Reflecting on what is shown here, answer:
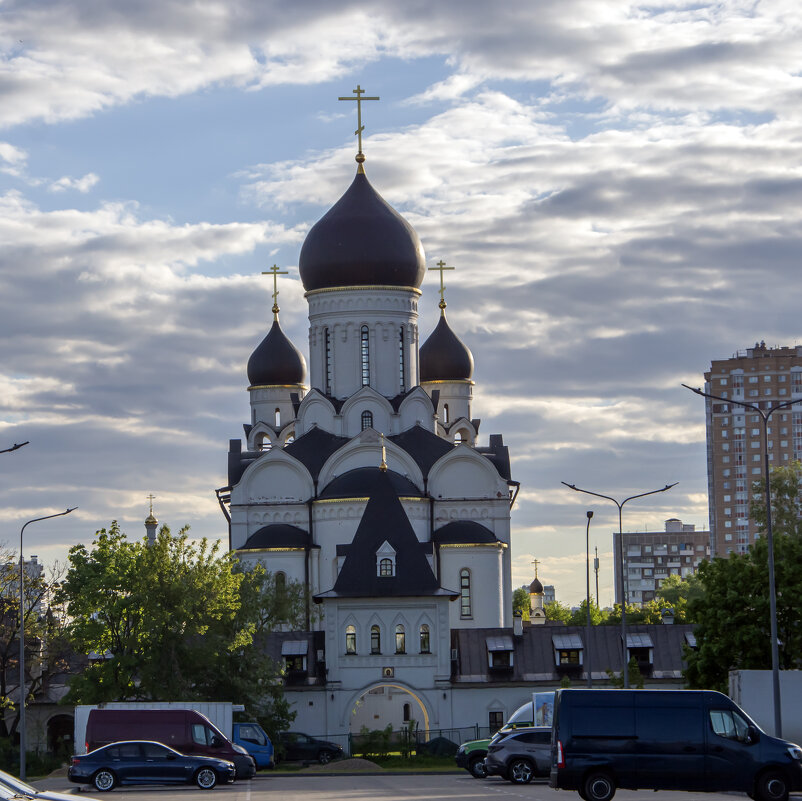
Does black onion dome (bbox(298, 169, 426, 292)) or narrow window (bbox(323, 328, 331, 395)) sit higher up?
black onion dome (bbox(298, 169, 426, 292))

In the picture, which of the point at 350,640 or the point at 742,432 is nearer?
the point at 350,640

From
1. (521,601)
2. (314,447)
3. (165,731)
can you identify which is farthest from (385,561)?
(521,601)

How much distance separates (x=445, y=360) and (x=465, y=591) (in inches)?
666

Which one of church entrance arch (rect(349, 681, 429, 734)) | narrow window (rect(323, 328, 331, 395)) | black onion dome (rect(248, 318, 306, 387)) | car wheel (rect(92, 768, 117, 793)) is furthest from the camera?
black onion dome (rect(248, 318, 306, 387))

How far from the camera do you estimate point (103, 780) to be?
33.2 meters

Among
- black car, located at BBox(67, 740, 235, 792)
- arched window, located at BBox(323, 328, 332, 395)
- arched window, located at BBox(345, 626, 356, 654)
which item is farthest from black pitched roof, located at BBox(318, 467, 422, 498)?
black car, located at BBox(67, 740, 235, 792)

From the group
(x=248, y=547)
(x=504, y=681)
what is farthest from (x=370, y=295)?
(x=504, y=681)

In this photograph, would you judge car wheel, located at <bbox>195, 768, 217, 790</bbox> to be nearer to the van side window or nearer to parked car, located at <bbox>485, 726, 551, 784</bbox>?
parked car, located at <bbox>485, 726, 551, 784</bbox>

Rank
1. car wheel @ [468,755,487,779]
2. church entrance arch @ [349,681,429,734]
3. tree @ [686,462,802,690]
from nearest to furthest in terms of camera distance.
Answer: car wheel @ [468,755,487,779] < tree @ [686,462,802,690] < church entrance arch @ [349,681,429,734]

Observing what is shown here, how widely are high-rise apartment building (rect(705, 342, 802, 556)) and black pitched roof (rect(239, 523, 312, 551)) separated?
7868 cm

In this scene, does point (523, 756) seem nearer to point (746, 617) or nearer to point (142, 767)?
point (142, 767)

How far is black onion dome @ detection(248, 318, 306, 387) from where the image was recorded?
258ft

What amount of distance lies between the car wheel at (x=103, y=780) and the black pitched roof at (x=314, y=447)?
114 ft

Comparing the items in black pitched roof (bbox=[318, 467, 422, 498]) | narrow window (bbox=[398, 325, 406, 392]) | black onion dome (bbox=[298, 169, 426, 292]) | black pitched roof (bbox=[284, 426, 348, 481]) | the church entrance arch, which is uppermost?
black onion dome (bbox=[298, 169, 426, 292])
